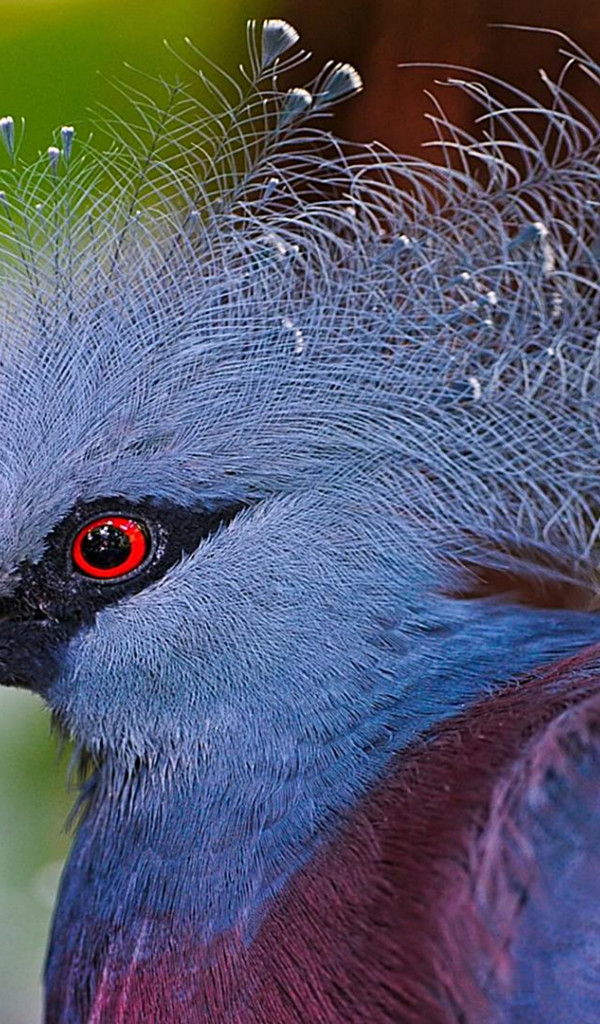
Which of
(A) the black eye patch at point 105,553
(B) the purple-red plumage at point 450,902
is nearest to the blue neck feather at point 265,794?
(B) the purple-red plumage at point 450,902

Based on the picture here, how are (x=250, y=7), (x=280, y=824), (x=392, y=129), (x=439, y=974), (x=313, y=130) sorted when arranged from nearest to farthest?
1. (x=439, y=974)
2. (x=280, y=824)
3. (x=313, y=130)
4. (x=392, y=129)
5. (x=250, y=7)

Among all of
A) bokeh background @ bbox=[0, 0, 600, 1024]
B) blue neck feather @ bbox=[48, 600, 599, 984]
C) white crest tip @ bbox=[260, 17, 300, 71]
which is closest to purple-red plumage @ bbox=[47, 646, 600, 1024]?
blue neck feather @ bbox=[48, 600, 599, 984]

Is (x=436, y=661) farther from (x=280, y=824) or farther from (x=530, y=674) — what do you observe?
(x=280, y=824)

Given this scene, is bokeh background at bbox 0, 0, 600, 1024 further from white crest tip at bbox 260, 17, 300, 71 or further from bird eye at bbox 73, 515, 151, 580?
bird eye at bbox 73, 515, 151, 580

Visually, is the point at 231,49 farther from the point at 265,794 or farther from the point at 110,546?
the point at 265,794

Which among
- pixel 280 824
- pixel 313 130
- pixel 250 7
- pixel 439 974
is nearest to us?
pixel 439 974

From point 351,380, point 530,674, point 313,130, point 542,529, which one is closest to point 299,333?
point 351,380

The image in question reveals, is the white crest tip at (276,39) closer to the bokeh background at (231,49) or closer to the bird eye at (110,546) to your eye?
the bokeh background at (231,49)
